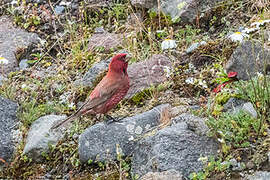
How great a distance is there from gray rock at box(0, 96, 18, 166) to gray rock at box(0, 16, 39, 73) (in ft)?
3.74

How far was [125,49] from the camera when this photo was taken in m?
6.34

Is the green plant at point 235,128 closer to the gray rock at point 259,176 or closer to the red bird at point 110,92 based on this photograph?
the gray rock at point 259,176

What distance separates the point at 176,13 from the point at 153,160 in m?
2.98

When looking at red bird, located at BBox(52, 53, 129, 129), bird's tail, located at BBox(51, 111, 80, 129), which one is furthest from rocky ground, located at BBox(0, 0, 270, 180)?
red bird, located at BBox(52, 53, 129, 129)

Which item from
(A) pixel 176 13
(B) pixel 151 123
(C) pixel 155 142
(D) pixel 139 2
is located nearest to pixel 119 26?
(D) pixel 139 2

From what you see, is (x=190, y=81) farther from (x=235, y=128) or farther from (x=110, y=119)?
(x=235, y=128)

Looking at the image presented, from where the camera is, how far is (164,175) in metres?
3.97

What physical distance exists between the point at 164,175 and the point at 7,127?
7.84ft

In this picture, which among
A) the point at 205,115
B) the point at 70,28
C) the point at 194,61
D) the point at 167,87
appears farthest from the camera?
the point at 70,28

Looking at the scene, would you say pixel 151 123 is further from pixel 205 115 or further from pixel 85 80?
pixel 85 80

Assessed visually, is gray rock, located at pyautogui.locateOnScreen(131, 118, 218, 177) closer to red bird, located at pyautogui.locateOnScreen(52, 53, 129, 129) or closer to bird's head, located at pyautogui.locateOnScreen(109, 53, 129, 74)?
red bird, located at pyautogui.locateOnScreen(52, 53, 129, 129)

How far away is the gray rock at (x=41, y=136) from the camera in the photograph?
199 inches

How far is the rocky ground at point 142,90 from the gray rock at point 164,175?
12 mm

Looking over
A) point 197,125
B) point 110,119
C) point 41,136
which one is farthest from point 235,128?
point 41,136
